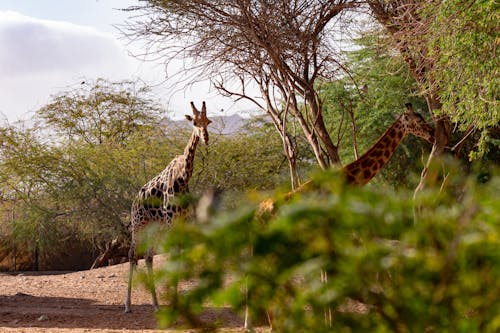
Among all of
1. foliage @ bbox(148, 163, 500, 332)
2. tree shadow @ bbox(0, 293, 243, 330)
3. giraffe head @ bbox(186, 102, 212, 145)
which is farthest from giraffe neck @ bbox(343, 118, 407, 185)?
foliage @ bbox(148, 163, 500, 332)

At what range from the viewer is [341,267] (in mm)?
1453

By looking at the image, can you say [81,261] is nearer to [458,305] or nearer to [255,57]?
[255,57]

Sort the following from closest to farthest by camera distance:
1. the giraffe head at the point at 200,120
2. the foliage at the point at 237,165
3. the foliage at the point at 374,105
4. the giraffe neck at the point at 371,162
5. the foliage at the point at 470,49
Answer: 1. the giraffe neck at the point at 371,162
2. the foliage at the point at 470,49
3. the giraffe head at the point at 200,120
4. the foliage at the point at 374,105
5. the foliage at the point at 237,165

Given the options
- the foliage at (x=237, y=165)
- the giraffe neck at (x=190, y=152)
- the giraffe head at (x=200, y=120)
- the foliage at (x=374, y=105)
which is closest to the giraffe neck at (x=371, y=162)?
the giraffe head at (x=200, y=120)

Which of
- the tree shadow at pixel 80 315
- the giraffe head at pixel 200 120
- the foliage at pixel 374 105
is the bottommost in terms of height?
the tree shadow at pixel 80 315

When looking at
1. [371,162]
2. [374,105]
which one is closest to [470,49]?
[371,162]

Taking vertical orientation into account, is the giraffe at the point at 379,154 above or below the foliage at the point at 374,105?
below

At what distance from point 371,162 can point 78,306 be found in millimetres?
5990

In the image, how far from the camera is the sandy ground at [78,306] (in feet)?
29.6

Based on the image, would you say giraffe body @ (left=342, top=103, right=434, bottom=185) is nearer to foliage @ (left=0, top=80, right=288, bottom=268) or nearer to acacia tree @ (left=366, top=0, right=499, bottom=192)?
acacia tree @ (left=366, top=0, right=499, bottom=192)

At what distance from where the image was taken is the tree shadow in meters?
9.15

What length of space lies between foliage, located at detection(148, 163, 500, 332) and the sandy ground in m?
5.32

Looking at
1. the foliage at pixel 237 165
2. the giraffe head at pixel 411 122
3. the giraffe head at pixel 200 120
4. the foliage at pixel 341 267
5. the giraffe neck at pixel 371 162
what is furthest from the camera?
the foliage at pixel 237 165

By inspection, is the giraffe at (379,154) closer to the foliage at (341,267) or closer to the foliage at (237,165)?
the foliage at (341,267)
